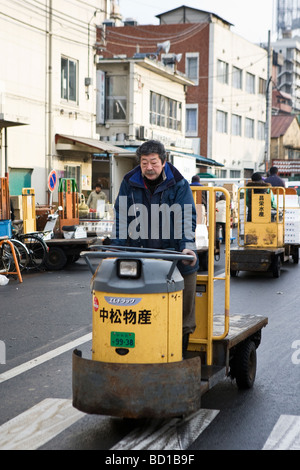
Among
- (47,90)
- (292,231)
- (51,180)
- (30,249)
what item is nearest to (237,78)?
(47,90)

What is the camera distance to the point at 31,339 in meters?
8.25

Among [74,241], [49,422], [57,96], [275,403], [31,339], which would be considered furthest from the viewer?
[57,96]

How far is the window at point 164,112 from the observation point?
37719 mm

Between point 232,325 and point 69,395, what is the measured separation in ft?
5.13

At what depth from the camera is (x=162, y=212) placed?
5340mm

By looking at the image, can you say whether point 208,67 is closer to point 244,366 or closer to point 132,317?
point 244,366

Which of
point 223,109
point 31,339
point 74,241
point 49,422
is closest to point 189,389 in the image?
point 49,422

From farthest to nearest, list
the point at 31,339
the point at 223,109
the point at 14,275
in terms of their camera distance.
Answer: the point at 223,109, the point at 14,275, the point at 31,339

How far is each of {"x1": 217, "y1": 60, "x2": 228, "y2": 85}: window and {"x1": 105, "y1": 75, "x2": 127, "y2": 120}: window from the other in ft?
53.4

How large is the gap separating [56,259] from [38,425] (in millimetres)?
10926

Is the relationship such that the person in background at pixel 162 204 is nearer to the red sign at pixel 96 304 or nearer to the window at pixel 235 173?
the red sign at pixel 96 304

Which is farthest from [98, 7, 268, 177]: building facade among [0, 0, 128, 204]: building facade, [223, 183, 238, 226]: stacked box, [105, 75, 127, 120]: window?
[0, 0, 128, 204]: building facade

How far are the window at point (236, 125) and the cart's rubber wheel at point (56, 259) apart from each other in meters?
39.2

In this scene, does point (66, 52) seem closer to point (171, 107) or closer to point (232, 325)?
point (171, 107)
